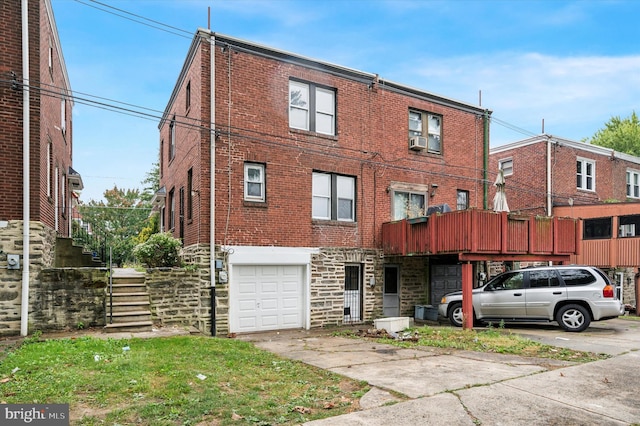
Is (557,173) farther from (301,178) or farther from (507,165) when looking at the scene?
(301,178)

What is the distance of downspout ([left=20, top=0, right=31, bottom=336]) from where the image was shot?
10.4m

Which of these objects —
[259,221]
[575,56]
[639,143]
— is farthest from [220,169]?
[639,143]

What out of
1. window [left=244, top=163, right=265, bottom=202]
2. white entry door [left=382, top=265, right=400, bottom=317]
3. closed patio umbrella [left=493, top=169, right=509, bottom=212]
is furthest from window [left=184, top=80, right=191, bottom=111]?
closed patio umbrella [left=493, top=169, right=509, bottom=212]

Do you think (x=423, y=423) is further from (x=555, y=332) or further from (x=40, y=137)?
(x=40, y=137)

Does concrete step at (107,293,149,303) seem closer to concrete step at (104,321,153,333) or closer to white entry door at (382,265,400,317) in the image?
concrete step at (104,321,153,333)

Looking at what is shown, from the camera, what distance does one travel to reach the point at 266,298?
14.0m

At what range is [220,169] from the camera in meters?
13.3

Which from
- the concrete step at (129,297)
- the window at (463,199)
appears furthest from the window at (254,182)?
the window at (463,199)

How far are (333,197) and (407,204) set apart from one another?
3.36m

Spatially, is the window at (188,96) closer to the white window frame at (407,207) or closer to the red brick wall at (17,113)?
the red brick wall at (17,113)

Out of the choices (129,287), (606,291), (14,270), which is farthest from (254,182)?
(606,291)

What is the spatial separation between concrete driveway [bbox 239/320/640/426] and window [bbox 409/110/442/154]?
8806 mm

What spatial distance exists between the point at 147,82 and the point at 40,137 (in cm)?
792

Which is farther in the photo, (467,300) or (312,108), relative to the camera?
(312,108)
